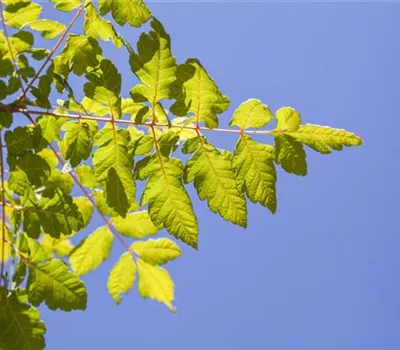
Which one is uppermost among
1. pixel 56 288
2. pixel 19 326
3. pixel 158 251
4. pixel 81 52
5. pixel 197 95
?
pixel 81 52

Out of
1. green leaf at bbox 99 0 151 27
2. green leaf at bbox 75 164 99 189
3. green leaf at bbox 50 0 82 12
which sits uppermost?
green leaf at bbox 50 0 82 12

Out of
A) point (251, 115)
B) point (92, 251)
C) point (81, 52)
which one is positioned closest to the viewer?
point (251, 115)

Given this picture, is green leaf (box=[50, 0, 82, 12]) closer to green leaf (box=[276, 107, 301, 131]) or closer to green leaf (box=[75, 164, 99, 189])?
green leaf (box=[75, 164, 99, 189])

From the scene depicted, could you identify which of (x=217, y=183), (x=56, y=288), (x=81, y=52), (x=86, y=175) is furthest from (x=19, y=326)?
(x=81, y=52)

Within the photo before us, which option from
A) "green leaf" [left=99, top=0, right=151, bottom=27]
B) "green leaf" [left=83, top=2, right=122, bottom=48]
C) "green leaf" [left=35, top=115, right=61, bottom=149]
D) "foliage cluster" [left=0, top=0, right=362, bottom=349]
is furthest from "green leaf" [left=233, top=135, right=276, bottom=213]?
"green leaf" [left=35, top=115, right=61, bottom=149]

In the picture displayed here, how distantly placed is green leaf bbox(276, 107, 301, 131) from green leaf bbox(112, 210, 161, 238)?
0.87 metres

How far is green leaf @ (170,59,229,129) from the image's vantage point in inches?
71.7

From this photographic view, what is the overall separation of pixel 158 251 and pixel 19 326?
2.43 ft

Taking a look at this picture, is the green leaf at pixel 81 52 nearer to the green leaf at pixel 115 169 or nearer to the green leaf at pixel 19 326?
the green leaf at pixel 115 169

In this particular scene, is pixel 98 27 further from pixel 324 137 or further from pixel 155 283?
pixel 155 283

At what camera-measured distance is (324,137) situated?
1912 mm

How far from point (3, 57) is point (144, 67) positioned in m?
0.52

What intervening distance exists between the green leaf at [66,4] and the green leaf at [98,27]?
0.19 feet

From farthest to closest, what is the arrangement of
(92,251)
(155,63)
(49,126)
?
(92,251)
(49,126)
(155,63)
